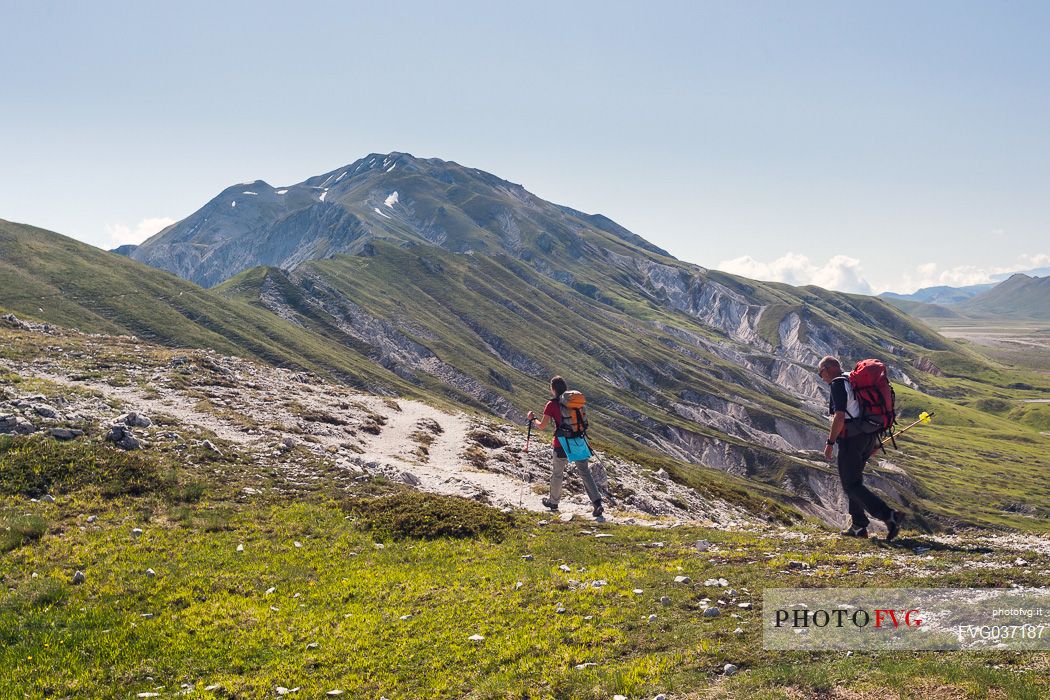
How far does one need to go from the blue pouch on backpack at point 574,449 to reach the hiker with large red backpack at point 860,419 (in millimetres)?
8095

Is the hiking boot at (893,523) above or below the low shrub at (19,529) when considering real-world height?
above

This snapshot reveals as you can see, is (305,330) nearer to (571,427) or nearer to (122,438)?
(122,438)

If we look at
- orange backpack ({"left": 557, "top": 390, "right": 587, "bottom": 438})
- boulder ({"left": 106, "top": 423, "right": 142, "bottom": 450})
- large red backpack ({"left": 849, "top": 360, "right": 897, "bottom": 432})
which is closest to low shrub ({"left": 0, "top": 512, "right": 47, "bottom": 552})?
boulder ({"left": 106, "top": 423, "right": 142, "bottom": 450})

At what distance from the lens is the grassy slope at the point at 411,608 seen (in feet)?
29.4

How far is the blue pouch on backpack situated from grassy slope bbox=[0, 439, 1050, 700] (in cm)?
286

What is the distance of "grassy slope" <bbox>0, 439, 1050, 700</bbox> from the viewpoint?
8961 millimetres

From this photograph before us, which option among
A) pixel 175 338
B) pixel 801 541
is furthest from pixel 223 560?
pixel 175 338

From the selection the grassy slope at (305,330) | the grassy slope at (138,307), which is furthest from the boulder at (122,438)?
the grassy slope at (138,307)

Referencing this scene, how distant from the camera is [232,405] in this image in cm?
3216

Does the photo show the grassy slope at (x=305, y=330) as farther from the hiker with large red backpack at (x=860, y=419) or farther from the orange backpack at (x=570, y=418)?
the hiker with large red backpack at (x=860, y=419)

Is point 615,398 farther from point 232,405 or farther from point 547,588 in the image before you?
point 547,588

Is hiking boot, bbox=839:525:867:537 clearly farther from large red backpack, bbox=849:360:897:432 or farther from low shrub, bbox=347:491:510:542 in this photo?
low shrub, bbox=347:491:510:542

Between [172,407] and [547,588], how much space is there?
24752mm

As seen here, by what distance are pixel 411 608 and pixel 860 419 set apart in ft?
38.6
